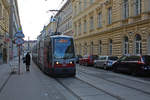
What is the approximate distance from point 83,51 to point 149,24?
23.5 metres

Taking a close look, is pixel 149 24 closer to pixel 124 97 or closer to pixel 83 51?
pixel 124 97

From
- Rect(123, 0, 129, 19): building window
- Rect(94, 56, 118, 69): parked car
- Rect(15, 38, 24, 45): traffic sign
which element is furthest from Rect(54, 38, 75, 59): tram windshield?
Rect(123, 0, 129, 19): building window

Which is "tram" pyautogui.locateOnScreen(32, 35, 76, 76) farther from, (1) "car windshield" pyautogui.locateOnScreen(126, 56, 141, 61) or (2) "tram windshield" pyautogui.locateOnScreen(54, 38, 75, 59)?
(1) "car windshield" pyautogui.locateOnScreen(126, 56, 141, 61)

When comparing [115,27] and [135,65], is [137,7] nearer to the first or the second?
[115,27]

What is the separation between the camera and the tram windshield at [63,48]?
14.4m

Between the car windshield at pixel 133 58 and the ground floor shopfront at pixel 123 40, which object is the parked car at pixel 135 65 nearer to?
the car windshield at pixel 133 58

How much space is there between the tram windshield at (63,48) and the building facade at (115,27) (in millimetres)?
10607

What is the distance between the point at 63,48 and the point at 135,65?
5796mm

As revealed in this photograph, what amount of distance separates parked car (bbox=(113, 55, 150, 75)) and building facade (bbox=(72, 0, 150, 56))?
5684 millimetres

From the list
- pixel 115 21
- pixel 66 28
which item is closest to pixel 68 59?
pixel 115 21

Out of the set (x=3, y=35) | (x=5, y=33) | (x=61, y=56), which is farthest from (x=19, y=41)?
(x=5, y=33)

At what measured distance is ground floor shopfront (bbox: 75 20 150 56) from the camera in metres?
22.3

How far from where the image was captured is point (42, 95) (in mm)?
8594

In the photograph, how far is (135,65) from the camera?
52.7ft
